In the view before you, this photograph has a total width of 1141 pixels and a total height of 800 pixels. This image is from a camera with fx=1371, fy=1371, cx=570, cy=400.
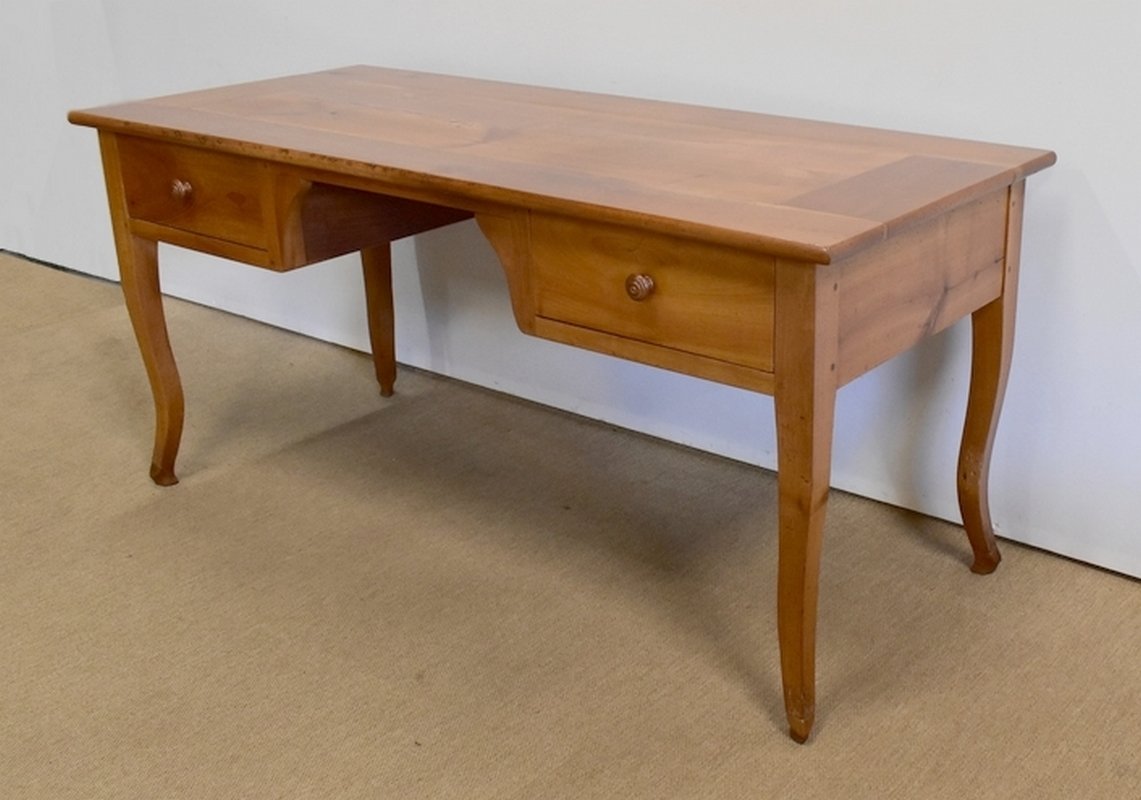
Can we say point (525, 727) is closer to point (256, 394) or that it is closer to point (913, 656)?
point (913, 656)

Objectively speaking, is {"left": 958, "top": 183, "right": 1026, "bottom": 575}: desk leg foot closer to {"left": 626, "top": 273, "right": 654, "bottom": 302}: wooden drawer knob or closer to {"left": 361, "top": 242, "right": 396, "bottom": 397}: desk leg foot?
{"left": 626, "top": 273, "right": 654, "bottom": 302}: wooden drawer knob

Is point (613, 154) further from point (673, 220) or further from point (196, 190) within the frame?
point (196, 190)

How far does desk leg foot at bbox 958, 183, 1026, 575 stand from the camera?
1.77 metres

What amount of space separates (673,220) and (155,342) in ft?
3.77

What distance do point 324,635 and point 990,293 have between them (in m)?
1.00

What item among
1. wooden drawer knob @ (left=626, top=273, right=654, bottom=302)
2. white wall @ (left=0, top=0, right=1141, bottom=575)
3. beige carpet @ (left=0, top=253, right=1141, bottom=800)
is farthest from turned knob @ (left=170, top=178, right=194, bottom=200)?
wooden drawer knob @ (left=626, top=273, right=654, bottom=302)

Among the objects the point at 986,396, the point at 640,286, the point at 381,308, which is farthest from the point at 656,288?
the point at 381,308

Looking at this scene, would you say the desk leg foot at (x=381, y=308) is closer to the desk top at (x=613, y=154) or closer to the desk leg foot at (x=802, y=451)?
the desk top at (x=613, y=154)

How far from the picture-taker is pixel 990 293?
1748mm

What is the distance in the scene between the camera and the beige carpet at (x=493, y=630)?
1.61 m

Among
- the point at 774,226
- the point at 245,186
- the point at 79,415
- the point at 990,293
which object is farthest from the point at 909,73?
the point at 79,415

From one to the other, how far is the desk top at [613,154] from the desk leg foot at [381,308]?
39cm

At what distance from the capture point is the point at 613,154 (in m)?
1.74

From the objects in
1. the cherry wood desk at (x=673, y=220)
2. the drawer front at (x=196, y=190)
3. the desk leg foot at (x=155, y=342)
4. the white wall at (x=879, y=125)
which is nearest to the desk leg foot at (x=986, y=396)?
the cherry wood desk at (x=673, y=220)
